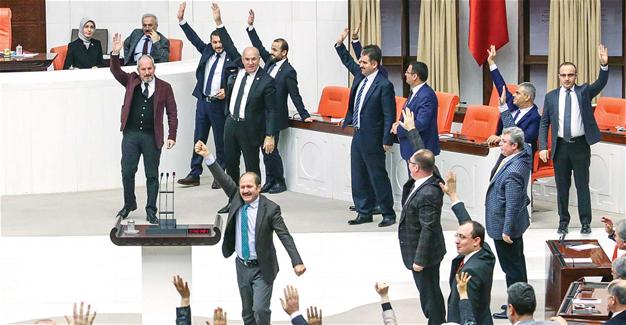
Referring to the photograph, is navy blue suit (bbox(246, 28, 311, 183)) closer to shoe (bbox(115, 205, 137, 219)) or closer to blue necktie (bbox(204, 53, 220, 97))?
blue necktie (bbox(204, 53, 220, 97))

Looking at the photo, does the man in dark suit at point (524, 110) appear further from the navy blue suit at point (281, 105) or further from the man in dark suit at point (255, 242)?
the man in dark suit at point (255, 242)

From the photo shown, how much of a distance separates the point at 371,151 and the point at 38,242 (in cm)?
303

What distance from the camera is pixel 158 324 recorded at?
961 cm

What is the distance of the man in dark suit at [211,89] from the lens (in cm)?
1488

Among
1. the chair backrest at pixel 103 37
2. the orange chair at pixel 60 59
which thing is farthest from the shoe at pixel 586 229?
the chair backrest at pixel 103 37

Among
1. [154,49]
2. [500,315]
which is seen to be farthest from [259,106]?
[500,315]

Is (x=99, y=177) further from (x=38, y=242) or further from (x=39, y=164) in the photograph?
(x=38, y=242)

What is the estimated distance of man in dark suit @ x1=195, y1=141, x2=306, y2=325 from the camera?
9.30 metres

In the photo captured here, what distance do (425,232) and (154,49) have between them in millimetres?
7279

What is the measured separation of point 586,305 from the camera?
8656 millimetres

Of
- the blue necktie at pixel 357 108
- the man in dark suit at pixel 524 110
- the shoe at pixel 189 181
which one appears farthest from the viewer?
the shoe at pixel 189 181

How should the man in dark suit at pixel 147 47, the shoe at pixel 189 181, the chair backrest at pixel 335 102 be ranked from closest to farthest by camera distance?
the chair backrest at pixel 335 102
the shoe at pixel 189 181
the man in dark suit at pixel 147 47

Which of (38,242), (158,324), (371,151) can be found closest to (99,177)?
(38,242)

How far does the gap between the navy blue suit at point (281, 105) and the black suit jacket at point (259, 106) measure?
1.73 feet
